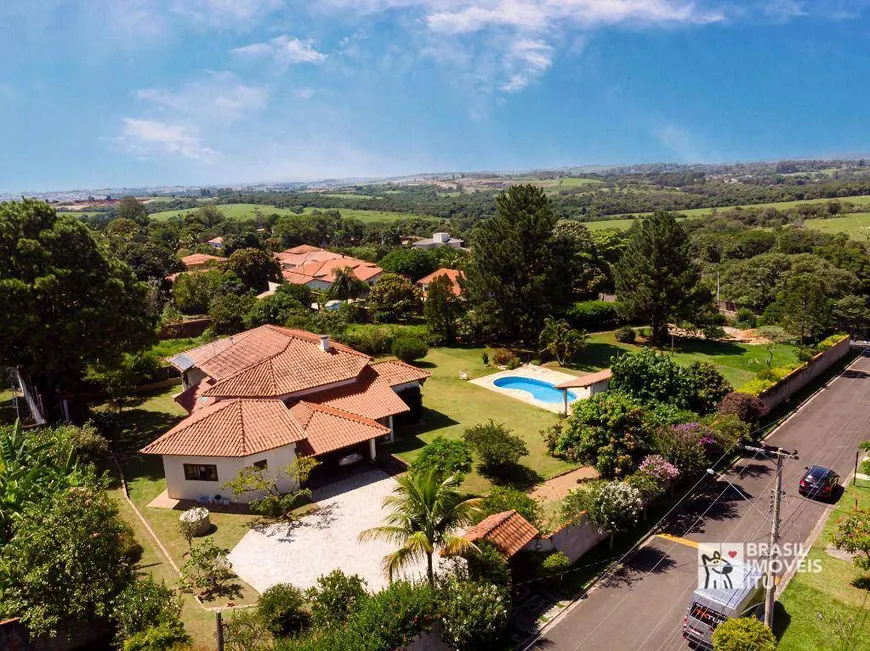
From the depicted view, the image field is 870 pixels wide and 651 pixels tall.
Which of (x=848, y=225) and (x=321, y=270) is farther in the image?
(x=848, y=225)

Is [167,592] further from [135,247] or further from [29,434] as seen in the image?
[135,247]

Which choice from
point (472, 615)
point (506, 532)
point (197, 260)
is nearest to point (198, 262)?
point (197, 260)

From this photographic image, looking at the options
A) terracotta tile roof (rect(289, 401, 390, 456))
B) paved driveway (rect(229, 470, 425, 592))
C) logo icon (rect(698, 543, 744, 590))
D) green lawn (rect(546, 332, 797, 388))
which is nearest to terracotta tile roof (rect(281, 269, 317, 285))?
green lawn (rect(546, 332, 797, 388))

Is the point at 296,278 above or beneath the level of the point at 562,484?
above

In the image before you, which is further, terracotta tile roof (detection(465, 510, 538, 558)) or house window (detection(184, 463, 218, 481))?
house window (detection(184, 463, 218, 481))

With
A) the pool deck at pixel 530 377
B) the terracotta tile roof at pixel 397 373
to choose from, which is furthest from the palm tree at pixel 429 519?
the pool deck at pixel 530 377

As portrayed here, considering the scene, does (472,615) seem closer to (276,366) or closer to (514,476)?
(514,476)

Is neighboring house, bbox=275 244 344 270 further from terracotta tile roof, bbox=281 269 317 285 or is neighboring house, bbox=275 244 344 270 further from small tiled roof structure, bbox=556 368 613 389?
small tiled roof structure, bbox=556 368 613 389

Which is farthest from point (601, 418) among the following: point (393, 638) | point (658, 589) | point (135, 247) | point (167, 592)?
point (135, 247)
